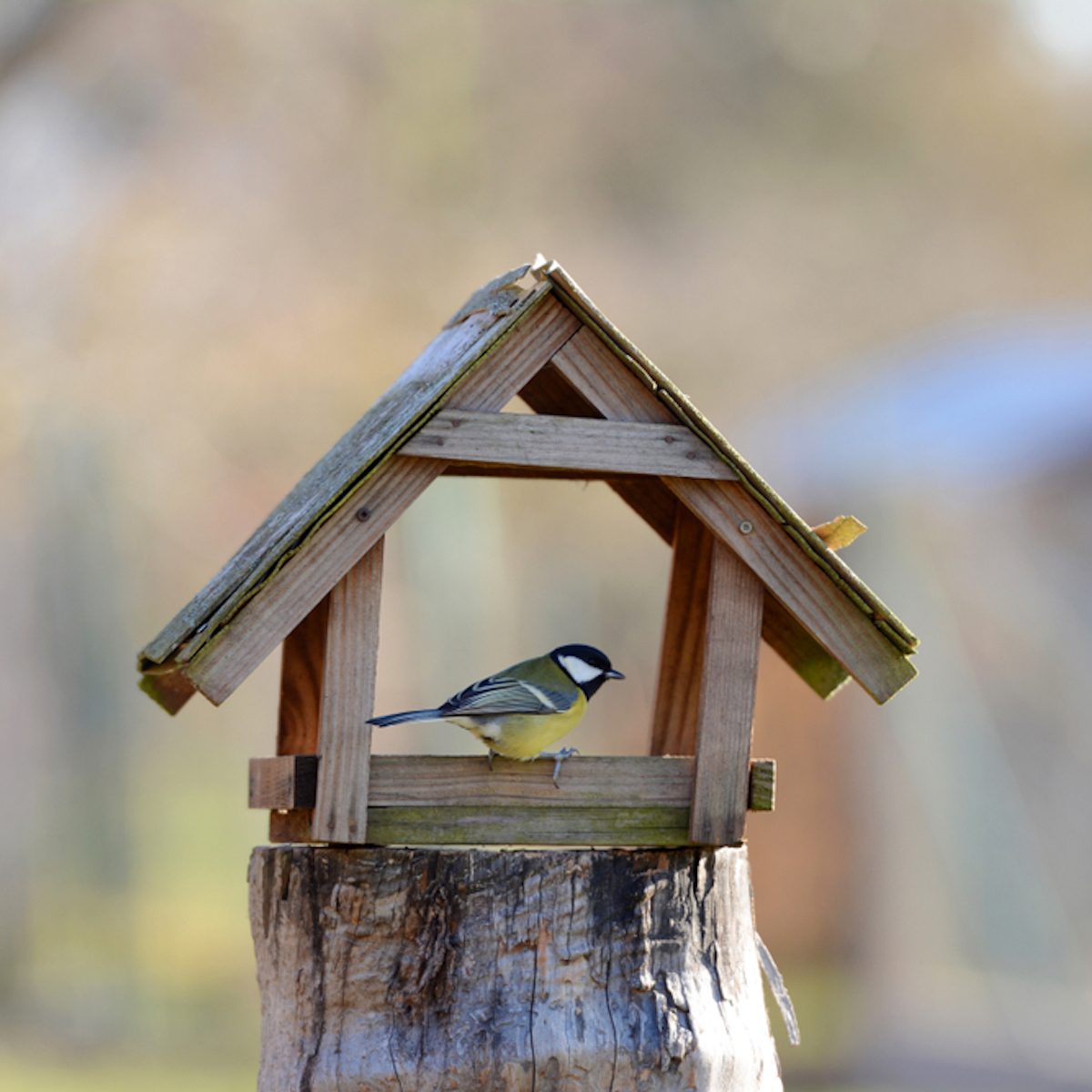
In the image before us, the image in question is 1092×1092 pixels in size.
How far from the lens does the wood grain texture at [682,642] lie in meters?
3.45

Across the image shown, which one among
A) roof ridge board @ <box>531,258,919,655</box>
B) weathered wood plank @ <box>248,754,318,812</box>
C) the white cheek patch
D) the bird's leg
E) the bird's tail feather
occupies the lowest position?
weathered wood plank @ <box>248,754,318,812</box>

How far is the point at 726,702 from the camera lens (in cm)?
292

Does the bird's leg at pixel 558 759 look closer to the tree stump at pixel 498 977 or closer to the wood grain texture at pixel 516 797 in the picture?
the wood grain texture at pixel 516 797

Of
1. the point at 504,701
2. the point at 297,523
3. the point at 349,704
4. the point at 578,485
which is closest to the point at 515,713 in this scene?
the point at 504,701

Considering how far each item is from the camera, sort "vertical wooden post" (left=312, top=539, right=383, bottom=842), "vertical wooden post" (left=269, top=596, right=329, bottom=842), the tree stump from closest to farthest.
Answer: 1. the tree stump
2. "vertical wooden post" (left=312, top=539, right=383, bottom=842)
3. "vertical wooden post" (left=269, top=596, right=329, bottom=842)

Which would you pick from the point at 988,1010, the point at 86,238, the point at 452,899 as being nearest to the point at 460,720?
the point at 452,899

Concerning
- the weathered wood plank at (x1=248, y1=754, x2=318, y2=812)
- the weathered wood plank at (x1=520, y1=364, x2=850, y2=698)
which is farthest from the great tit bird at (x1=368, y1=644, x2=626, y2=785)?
the weathered wood plank at (x1=520, y1=364, x2=850, y2=698)

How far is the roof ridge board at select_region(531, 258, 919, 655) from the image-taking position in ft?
9.27

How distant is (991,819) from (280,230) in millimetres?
6242

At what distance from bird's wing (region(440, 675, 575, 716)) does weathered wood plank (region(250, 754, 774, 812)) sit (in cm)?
13

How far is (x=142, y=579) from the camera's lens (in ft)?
35.6

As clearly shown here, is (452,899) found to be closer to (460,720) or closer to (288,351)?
(460,720)

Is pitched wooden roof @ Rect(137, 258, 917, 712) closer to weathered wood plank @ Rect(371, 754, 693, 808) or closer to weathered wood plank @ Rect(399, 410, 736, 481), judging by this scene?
weathered wood plank @ Rect(399, 410, 736, 481)

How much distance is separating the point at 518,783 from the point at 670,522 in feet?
3.12
